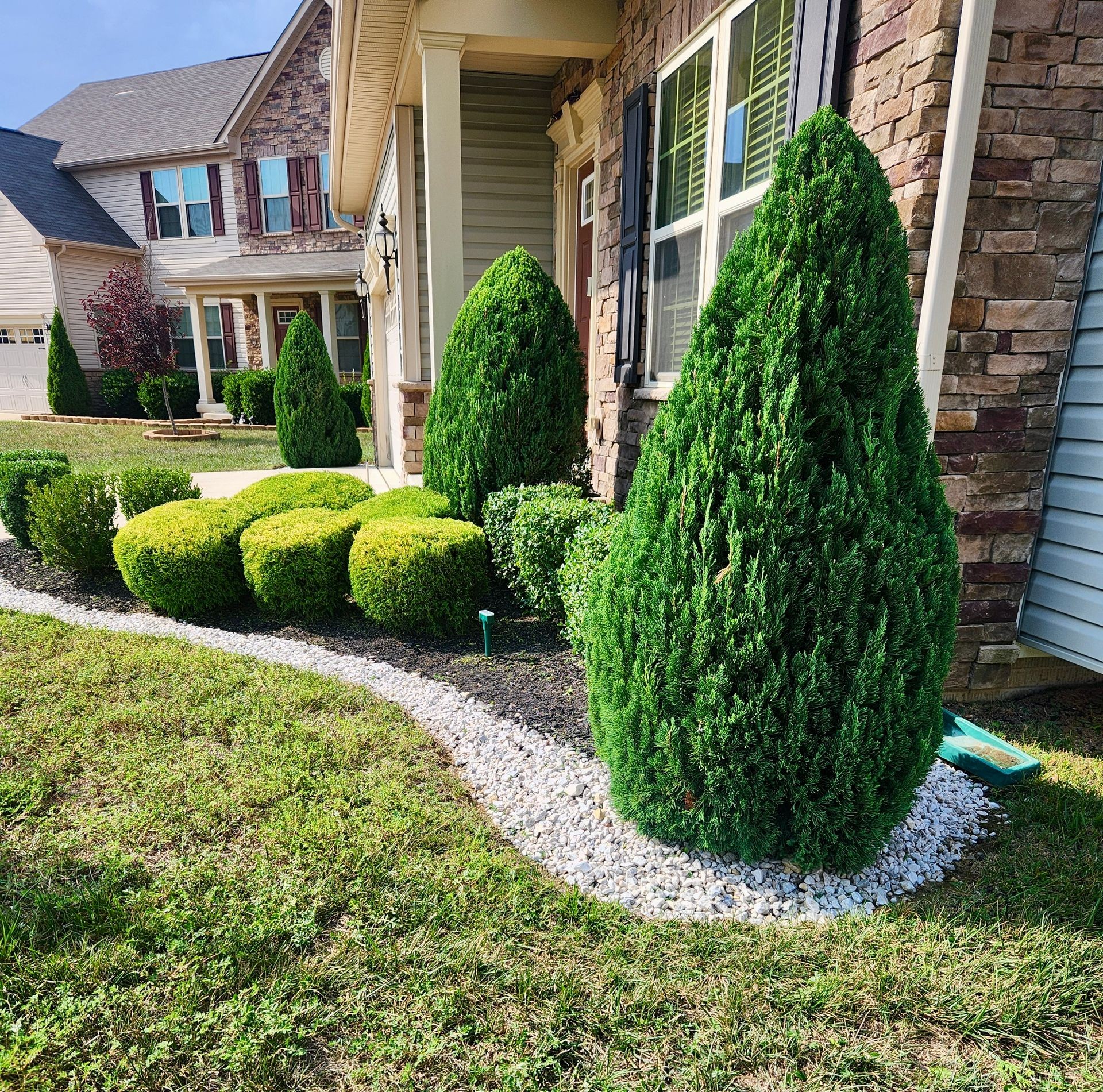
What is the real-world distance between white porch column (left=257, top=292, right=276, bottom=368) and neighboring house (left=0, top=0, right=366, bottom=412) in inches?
1.3

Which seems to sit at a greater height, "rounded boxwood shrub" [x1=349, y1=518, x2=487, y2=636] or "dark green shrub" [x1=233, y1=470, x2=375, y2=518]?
"dark green shrub" [x1=233, y1=470, x2=375, y2=518]

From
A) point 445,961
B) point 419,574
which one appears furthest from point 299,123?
point 445,961

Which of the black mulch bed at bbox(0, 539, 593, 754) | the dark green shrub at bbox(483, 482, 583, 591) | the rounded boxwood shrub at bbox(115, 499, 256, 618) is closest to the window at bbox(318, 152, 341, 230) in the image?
the black mulch bed at bbox(0, 539, 593, 754)

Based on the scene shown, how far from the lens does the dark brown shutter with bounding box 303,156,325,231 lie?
18266 mm

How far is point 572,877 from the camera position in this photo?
235 cm

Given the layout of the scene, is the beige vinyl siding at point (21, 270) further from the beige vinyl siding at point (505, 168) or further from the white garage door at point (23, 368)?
the beige vinyl siding at point (505, 168)

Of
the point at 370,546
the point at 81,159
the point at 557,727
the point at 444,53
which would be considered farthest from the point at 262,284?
the point at 557,727

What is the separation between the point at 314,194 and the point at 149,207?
18.5 ft

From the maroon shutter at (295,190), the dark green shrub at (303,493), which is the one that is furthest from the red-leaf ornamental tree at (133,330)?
the dark green shrub at (303,493)

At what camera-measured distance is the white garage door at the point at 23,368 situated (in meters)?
20.4

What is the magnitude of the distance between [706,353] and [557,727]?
1.85 m

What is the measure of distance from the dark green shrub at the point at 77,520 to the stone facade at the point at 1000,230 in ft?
18.1

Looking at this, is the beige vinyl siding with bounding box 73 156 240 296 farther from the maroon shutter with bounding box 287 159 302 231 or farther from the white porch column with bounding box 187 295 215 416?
the white porch column with bounding box 187 295 215 416

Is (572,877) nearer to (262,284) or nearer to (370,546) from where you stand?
(370,546)
